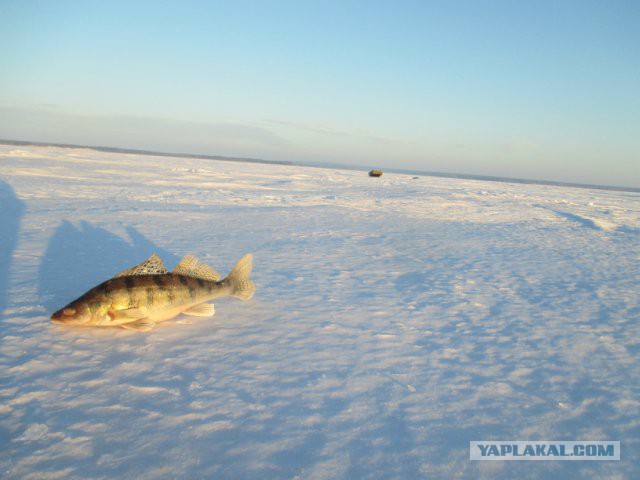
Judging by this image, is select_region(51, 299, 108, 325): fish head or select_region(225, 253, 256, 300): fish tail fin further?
select_region(225, 253, 256, 300): fish tail fin

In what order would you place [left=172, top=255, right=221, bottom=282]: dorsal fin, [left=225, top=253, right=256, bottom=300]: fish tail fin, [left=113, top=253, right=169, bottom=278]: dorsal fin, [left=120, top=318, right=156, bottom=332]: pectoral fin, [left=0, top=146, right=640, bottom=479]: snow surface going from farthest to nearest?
1. [left=225, top=253, right=256, bottom=300]: fish tail fin
2. [left=172, top=255, right=221, bottom=282]: dorsal fin
3. [left=113, top=253, right=169, bottom=278]: dorsal fin
4. [left=120, top=318, right=156, bottom=332]: pectoral fin
5. [left=0, top=146, right=640, bottom=479]: snow surface

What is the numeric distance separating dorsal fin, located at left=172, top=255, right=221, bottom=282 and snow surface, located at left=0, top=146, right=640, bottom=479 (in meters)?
0.54

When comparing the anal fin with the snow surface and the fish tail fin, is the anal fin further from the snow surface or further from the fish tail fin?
the fish tail fin

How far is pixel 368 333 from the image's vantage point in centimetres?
470

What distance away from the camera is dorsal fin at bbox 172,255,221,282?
4414 mm

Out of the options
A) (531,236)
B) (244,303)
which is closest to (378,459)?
(244,303)

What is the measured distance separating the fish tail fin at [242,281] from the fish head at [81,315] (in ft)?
4.79

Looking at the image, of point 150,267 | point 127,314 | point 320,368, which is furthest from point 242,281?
point 320,368

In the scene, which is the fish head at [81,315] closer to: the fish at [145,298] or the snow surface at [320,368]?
the fish at [145,298]

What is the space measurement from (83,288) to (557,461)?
535 centimetres

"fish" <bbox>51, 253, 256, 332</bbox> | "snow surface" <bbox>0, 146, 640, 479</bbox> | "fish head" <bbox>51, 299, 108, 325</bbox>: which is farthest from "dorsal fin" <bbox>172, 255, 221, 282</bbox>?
"fish head" <bbox>51, 299, 108, 325</bbox>

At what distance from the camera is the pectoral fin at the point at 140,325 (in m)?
3.92

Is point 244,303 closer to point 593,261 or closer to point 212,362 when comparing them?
point 212,362

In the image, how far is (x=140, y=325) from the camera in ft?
13.0
